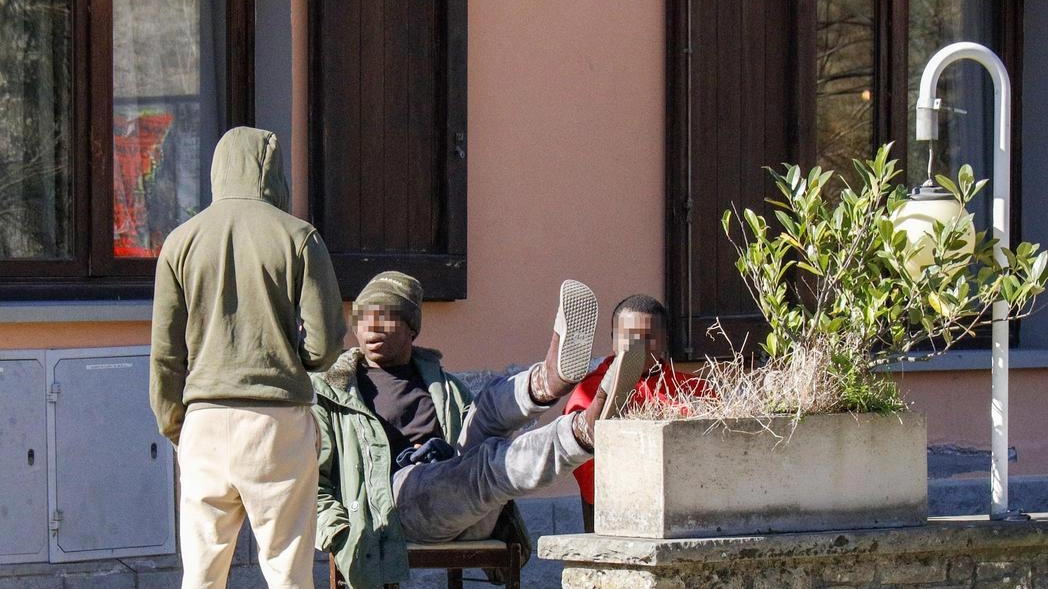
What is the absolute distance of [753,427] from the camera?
465 centimetres

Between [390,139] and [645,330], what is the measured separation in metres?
1.63

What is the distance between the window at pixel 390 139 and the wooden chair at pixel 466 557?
5.71ft

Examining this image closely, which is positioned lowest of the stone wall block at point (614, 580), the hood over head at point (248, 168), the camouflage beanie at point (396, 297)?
the stone wall block at point (614, 580)

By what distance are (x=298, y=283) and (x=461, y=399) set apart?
110cm

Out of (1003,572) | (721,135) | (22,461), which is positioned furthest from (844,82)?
(22,461)

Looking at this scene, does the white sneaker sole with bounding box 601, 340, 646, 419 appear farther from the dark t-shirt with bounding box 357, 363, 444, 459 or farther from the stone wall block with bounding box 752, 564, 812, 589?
the dark t-shirt with bounding box 357, 363, 444, 459

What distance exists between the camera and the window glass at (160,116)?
6.55 meters

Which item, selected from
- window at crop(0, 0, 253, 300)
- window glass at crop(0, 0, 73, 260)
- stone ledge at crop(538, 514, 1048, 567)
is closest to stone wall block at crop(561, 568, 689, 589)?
stone ledge at crop(538, 514, 1048, 567)

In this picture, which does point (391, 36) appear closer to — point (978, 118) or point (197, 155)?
point (197, 155)

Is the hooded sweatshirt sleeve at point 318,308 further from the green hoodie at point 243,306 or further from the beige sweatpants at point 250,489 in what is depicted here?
the beige sweatpants at point 250,489

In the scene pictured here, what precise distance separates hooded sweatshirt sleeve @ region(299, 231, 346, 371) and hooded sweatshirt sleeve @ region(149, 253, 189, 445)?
0.35 meters

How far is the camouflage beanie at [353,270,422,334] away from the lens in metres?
5.40

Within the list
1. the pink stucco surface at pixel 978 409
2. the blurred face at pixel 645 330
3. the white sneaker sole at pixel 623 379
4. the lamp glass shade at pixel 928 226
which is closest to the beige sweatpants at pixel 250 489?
the white sneaker sole at pixel 623 379

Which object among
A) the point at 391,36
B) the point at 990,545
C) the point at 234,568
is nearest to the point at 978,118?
the point at 391,36
